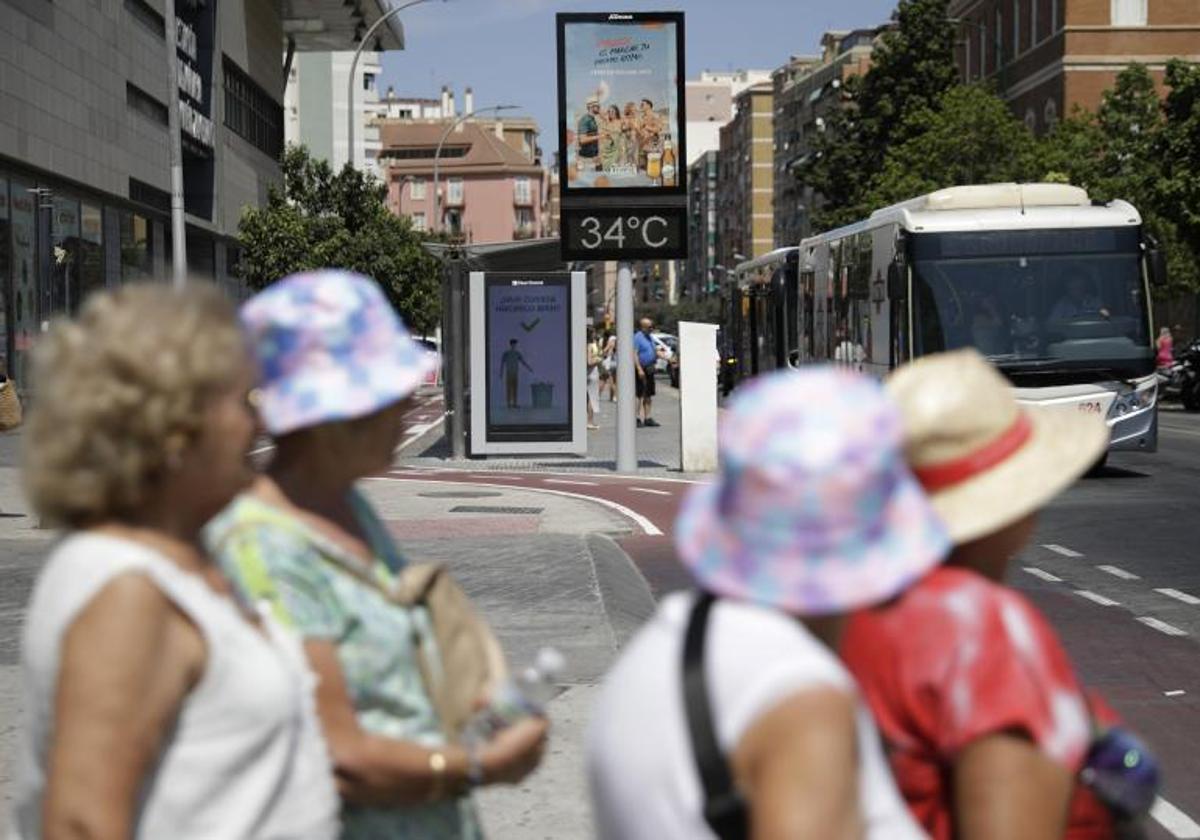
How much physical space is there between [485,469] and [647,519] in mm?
7629

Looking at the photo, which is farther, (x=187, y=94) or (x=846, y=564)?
(x=187, y=94)

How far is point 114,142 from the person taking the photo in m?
39.8

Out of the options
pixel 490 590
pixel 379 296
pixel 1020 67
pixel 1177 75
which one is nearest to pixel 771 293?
pixel 1177 75

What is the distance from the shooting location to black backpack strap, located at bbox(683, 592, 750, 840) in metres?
2.08

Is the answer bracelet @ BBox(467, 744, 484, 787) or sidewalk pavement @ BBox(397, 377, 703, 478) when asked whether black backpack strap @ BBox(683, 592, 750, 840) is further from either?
sidewalk pavement @ BBox(397, 377, 703, 478)

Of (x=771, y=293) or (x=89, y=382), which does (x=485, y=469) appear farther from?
(x=89, y=382)

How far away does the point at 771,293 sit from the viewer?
121 ft

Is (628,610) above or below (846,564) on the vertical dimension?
below

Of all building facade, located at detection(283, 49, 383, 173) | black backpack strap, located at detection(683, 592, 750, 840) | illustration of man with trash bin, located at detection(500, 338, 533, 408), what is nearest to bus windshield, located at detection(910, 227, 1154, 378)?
illustration of man with trash bin, located at detection(500, 338, 533, 408)

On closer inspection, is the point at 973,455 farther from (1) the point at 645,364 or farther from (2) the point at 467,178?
(2) the point at 467,178

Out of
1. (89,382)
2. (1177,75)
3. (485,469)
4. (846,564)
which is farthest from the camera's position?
(1177,75)

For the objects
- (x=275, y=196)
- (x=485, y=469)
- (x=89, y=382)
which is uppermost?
(x=275, y=196)

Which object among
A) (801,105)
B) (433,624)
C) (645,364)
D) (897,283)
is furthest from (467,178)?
(433,624)

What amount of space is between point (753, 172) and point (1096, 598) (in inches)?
6009
